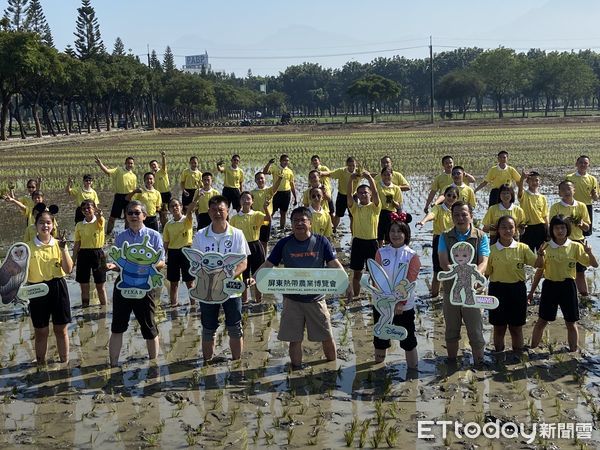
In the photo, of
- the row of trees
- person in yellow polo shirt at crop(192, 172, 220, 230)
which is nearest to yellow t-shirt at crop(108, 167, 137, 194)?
person in yellow polo shirt at crop(192, 172, 220, 230)

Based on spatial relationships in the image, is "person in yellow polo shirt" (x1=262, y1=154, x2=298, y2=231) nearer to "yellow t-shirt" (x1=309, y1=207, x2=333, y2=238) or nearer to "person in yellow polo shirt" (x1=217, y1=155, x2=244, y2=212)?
"person in yellow polo shirt" (x1=217, y1=155, x2=244, y2=212)

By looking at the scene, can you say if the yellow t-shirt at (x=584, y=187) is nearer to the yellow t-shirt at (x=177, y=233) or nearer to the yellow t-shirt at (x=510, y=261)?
the yellow t-shirt at (x=510, y=261)

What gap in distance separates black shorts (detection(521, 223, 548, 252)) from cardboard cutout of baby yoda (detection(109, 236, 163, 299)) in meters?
5.81

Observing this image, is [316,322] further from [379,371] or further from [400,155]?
[400,155]

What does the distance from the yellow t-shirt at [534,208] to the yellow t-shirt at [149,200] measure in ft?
20.3

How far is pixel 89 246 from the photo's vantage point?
9508 millimetres

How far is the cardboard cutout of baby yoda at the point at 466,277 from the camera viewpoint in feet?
22.7

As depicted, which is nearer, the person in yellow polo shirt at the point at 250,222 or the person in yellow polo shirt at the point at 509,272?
the person in yellow polo shirt at the point at 509,272

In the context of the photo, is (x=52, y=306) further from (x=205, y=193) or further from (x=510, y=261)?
(x=205, y=193)

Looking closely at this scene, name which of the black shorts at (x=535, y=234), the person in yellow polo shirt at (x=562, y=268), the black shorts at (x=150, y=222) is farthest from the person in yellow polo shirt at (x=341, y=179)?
the person in yellow polo shirt at (x=562, y=268)

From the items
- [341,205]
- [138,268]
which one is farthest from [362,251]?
[341,205]

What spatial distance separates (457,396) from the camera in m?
6.68

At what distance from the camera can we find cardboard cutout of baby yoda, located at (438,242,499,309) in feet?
22.7

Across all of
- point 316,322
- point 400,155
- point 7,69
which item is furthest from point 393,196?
point 7,69
